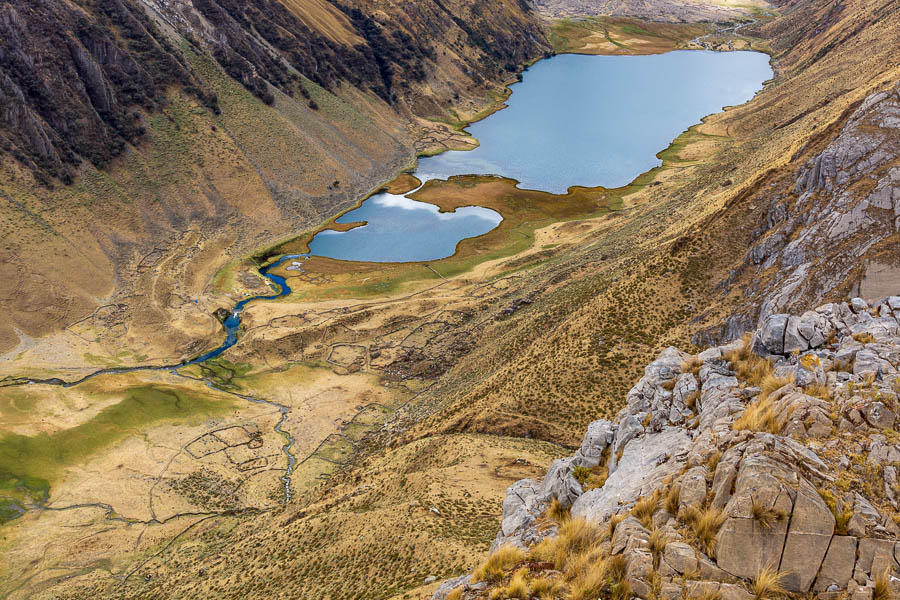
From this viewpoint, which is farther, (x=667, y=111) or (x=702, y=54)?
(x=702, y=54)

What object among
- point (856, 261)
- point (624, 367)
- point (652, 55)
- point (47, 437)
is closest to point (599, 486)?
point (856, 261)

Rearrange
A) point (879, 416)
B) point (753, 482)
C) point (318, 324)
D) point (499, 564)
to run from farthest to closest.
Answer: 1. point (318, 324)
2. point (499, 564)
3. point (879, 416)
4. point (753, 482)

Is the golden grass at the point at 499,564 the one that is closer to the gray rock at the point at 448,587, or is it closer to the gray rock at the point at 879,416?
the gray rock at the point at 448,587

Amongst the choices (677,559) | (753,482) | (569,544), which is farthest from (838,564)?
(569,544)

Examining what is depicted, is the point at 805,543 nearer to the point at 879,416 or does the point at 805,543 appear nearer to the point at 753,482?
the point at 753,482

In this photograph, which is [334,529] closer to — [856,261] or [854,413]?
[854,413]

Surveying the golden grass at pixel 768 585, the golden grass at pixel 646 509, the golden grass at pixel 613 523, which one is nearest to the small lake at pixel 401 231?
the golden grass at pixel 613 523
